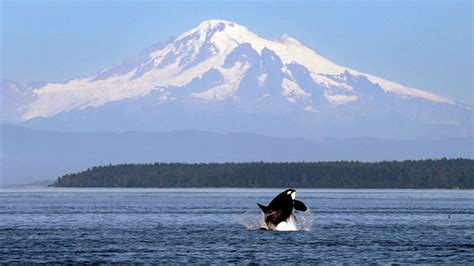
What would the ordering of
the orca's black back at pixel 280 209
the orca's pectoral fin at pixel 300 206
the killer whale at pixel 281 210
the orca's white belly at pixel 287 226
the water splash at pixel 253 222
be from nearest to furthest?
the orca's pectoral fin at pixel 300 206
the killer whale at pixel 281 210
the orca's black back at pixel 280 209
the orca's white belly at pixel 287 226
the water splash at pixel 253 222

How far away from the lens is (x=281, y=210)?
94562mm

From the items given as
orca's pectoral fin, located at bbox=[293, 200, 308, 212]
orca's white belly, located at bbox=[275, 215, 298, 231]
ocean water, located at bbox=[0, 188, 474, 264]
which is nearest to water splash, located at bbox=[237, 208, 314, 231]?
orca's white belly, located at bbox=[275, 215, 298, 231]

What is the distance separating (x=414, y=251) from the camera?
255 feet

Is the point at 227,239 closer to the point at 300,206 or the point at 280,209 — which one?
the point at 300,206

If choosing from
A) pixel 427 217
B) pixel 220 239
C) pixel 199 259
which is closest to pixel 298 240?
pixel 220 239

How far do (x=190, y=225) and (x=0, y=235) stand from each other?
59.7 feet

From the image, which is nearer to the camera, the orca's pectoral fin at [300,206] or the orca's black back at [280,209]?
the orca's pectoral fin at [300,206]

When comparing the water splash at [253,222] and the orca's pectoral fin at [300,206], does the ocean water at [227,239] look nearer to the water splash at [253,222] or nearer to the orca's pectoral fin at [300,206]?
the water splash at [253,222]

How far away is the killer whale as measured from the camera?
91.7m

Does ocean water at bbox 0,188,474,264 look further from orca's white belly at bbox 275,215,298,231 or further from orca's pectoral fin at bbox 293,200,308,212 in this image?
orca's pectoral fin at bbox 293,200,308,212

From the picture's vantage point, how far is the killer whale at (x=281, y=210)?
91688 millimetres

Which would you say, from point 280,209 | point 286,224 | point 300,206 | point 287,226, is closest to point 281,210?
point 280,209

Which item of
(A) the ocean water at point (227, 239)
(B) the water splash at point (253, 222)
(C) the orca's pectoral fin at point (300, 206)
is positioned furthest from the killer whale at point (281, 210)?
(B) the water splash at point (253, 222)

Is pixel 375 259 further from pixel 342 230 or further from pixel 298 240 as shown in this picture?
pixel 342 230
